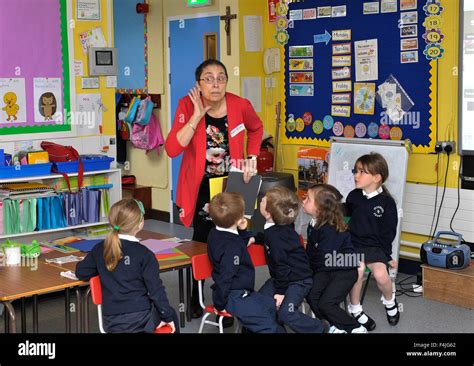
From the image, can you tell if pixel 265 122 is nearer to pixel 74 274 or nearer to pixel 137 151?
pixel 137 151

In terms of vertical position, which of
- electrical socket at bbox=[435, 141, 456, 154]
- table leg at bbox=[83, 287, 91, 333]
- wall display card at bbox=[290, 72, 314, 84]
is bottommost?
table leg at bbox=[83, 287, 91, 333]

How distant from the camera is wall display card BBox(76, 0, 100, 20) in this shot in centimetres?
606

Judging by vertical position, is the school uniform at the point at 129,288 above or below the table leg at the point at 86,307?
above

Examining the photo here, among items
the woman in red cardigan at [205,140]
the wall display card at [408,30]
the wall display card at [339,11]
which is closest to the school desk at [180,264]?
the woman in red cardigan at [205,140]

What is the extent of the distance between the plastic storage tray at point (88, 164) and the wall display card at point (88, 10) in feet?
3.73

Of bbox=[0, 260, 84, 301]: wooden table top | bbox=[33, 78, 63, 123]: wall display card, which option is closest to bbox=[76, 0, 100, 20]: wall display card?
bbox=[33, 78, 63, 123]: wall display card

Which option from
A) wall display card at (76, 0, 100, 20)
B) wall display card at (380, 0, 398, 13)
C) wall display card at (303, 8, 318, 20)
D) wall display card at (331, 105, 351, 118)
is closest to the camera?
wall display card at (380, 0, 398, 13)

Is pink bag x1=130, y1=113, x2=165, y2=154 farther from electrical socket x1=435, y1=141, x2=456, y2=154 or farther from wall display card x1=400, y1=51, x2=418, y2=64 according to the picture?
electrical socket x1=435, y1=141, x2=456, y2=154

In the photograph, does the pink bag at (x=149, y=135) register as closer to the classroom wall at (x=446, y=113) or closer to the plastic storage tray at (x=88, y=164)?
the plastic storage tray at (x=88, y=164)

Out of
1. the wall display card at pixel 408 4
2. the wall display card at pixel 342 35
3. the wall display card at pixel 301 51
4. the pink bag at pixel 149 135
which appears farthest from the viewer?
the pink bag at pixel 149 135

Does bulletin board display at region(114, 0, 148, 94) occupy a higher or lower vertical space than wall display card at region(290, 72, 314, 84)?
higher

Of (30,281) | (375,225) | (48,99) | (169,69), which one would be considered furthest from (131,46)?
(30,281)

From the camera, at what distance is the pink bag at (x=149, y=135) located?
8469mm

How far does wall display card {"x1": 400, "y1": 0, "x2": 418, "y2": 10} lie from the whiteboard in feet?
3.46
